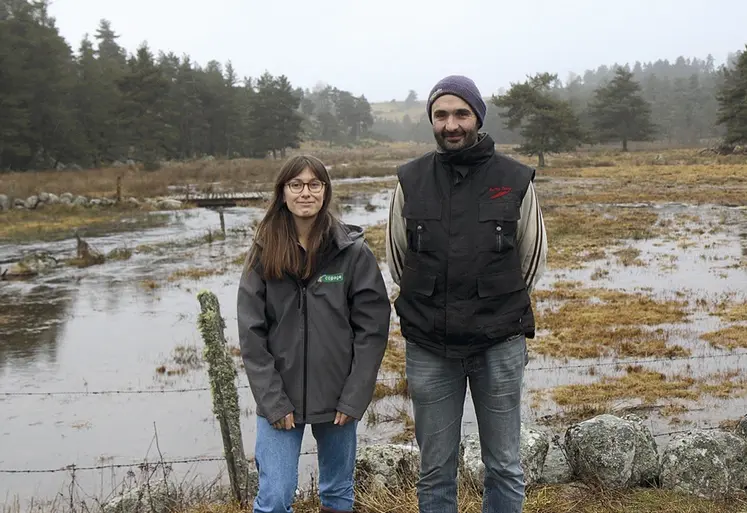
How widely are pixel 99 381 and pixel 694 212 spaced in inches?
858

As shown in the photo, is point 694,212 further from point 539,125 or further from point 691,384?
point 539,125

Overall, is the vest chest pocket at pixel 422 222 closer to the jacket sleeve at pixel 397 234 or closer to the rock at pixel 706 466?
the jacket sleeve at pixel 397 234

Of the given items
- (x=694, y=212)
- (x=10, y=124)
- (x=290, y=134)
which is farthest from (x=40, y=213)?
(x=290, y=134)

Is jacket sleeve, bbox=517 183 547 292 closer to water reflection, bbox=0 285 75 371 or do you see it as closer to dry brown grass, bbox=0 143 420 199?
water reflection, bbox=0 285 75 371

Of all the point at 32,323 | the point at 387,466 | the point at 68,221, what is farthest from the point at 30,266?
the point at 387,466

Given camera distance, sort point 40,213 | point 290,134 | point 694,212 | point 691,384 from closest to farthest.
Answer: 1. point 691,384
2. point 694,212
3. point 40,213
4. point 290,134

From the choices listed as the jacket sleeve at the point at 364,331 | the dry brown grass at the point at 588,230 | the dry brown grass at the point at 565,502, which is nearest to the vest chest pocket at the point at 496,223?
the jacket sleeve at the point at 364,331

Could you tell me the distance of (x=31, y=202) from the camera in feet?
96.6

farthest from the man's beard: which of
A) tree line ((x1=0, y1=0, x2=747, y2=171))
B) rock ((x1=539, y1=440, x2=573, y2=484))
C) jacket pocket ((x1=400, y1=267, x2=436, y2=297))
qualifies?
tree line ((x1=0, y1=0, x2=747, y2=171))

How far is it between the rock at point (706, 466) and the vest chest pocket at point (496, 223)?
246 centimetres

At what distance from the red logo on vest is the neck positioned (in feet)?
2.78

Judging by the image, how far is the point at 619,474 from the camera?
4.13 meters

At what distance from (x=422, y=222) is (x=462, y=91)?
1.76ft

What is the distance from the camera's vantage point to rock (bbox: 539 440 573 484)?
14.2 feet
